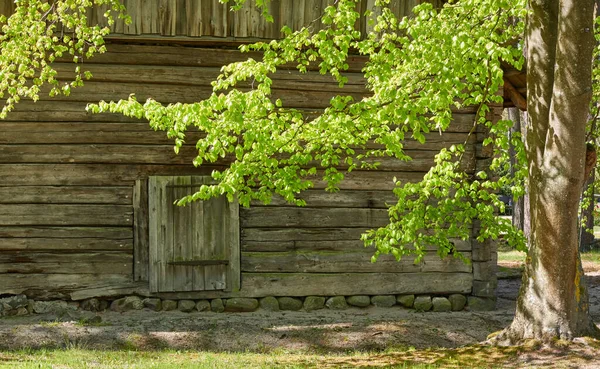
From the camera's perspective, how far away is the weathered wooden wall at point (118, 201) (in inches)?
446

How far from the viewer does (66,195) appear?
37.3ft

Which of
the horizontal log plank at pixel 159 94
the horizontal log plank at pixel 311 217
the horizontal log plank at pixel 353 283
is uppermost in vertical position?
the horizontal log plank at pixel 159 94

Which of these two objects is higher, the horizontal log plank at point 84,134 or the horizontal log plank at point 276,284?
the horizontal log plank at point 84,134

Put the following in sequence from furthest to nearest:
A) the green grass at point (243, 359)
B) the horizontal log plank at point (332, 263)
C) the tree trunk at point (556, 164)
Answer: the horizontal log plank at point (332, 263) → the green grass at point (243, 359) → the tree trunk at point (556, 164)

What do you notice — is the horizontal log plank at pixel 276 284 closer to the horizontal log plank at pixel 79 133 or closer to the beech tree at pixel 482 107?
the horizontal log plank at pixel 79 133

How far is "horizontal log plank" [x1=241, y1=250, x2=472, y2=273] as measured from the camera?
11.8 meters

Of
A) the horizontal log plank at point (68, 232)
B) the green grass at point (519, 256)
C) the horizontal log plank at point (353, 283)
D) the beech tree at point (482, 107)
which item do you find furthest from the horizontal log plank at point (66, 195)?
the green grass at point (519, 256)

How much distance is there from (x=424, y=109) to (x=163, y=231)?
207 inches

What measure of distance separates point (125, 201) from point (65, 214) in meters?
0.88

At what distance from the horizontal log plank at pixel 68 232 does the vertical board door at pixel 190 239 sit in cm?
46

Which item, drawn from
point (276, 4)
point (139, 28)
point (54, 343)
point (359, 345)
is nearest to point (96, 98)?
point (139, 28)

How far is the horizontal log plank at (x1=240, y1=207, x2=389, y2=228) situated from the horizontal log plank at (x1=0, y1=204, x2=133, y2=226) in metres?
1.83

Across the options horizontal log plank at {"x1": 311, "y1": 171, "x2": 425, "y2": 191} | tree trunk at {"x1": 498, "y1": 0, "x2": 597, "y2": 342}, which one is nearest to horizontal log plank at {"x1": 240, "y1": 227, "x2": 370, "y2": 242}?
horizontal log plank at {"x1": 311, "y1": 171, "x2": 425, "y2": 191}

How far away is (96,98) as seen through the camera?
11.5 m
